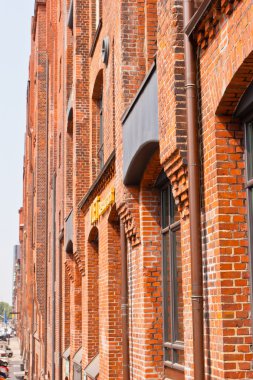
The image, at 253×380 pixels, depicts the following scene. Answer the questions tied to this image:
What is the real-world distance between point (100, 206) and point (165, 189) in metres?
3.90

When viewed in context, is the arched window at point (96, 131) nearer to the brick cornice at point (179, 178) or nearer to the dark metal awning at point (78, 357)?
the dark metal awning at point (78, 357)

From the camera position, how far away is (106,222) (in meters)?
13.2

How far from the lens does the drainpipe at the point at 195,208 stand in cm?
662

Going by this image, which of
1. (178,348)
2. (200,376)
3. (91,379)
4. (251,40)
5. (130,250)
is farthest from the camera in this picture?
(91,379)

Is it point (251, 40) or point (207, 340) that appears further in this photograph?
point (207, 340)

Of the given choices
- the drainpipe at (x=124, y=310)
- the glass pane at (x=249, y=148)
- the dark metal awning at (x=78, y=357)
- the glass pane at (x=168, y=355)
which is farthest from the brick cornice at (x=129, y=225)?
the dark metal awning at (x=78, y=357)

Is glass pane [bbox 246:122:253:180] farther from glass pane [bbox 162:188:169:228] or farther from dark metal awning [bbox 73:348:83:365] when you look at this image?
dark metal awning [bbox 73:348:83:365]

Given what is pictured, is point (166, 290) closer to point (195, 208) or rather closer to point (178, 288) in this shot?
point (178, 288)

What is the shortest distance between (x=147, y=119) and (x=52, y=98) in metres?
22.7

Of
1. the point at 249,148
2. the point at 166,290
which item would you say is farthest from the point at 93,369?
the point at 249,148

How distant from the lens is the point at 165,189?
10.1m

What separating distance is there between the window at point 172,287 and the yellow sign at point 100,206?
7.97ft

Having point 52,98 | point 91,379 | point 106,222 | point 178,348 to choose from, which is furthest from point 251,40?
point 52,98

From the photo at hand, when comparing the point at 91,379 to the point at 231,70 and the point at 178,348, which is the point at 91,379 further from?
the point at 231,70
